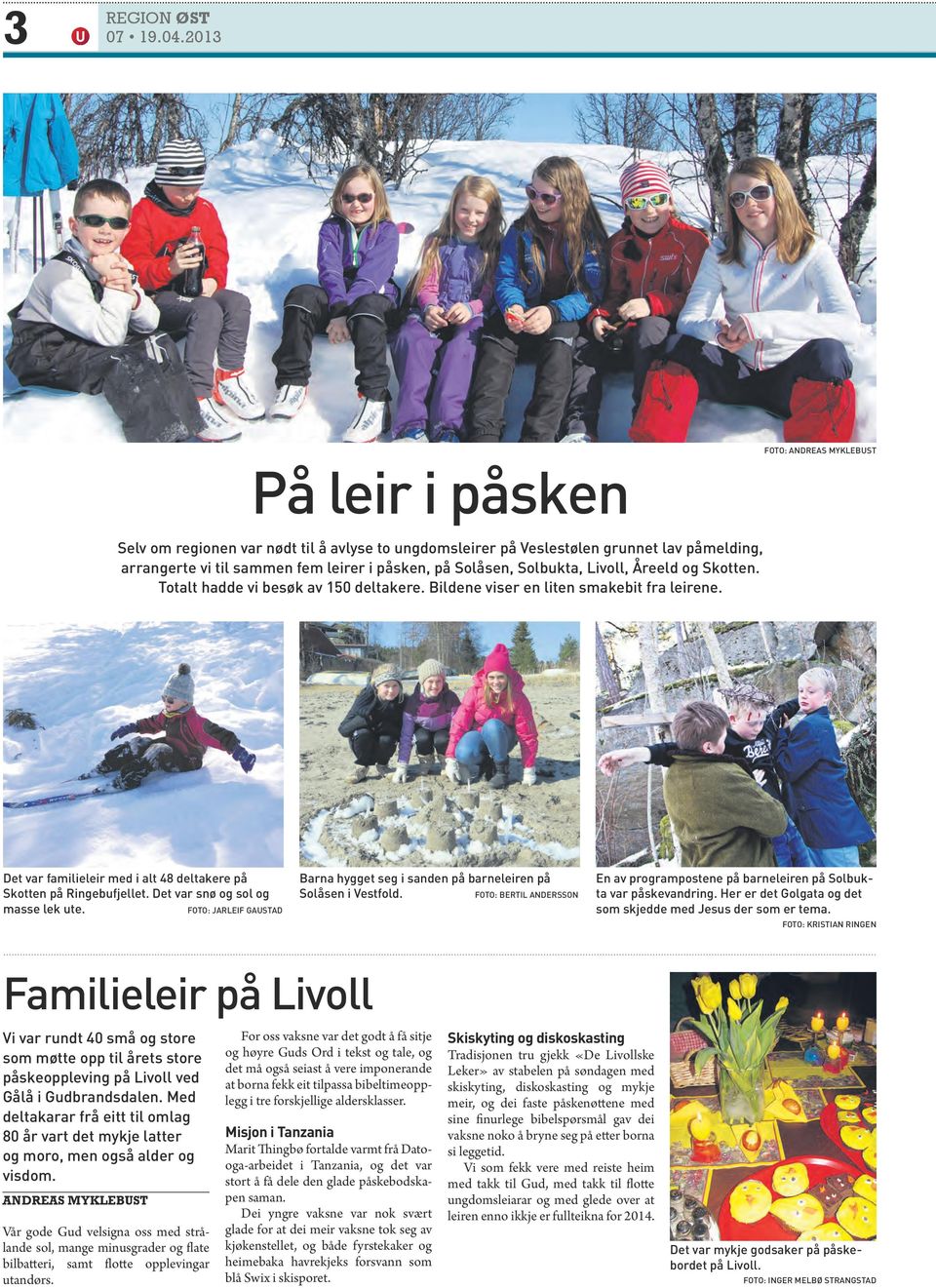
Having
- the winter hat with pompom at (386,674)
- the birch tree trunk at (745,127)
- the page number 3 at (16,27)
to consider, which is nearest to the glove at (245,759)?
the winter hat with pompom at (386,674)

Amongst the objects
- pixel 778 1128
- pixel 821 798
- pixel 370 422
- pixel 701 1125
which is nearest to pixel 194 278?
pixel 370 422

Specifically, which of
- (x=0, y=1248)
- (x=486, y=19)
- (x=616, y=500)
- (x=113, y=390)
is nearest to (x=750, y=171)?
(x=486, y=19)

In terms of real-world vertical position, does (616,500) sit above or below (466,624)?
above

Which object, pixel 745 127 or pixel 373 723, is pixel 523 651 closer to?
pixel 373 723

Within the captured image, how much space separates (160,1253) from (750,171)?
14.6 feet

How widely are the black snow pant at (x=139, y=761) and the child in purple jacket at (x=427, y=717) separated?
29.4 inches

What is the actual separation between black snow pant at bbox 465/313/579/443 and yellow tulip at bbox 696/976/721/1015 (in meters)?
2.03

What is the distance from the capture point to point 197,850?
3.22m

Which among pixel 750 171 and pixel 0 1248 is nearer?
pixel 0 1248

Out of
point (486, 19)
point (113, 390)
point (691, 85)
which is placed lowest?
point (113, 390)

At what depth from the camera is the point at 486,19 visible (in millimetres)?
3281

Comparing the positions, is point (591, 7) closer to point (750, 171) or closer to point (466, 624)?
point (750, 171)

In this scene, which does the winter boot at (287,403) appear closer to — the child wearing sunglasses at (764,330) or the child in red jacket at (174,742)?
the child in red jacket at (174,742)

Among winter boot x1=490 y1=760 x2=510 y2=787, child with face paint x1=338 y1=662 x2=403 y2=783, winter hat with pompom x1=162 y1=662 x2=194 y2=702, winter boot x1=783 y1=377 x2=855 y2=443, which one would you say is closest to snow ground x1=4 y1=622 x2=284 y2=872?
winter hat with pompom x1=162 y1=662 x2=194 y2=702
